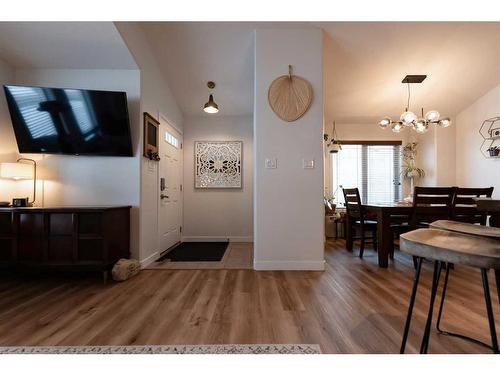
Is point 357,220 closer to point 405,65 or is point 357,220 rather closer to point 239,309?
point 405,65

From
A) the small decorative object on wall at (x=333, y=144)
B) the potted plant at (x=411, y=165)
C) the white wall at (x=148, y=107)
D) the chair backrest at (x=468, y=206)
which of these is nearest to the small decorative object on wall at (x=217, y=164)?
the white wall at (x=148, y=107)

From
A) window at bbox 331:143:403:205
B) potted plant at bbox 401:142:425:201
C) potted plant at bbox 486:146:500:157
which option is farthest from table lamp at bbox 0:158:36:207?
potted plant at bbox 486:146:500:157

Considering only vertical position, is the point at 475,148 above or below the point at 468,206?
above

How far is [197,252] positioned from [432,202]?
3.00 meters

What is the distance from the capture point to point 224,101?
→ 4.34m

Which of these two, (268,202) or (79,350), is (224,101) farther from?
(79,350)

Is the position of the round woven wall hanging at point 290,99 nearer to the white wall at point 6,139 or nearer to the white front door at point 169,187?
the white front door at point 169,187

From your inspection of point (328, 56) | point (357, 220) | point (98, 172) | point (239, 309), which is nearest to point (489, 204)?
point (239, 309)

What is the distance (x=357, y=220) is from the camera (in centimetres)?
359

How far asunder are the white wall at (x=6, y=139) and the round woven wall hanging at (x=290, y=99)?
2.86m

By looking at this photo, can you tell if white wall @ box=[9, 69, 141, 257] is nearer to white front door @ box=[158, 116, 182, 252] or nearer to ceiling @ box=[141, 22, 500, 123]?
white front door @ box=[158, 116, 182, 252]

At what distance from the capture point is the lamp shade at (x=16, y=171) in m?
2.50

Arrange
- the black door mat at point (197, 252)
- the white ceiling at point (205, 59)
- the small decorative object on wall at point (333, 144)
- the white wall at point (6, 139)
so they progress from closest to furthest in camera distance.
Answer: the white wall at point (6, 139) < the white ceiling at point (205, 59) < the black door mat at point (197, 252) < the small decorative object on wall at point (333, 144)
